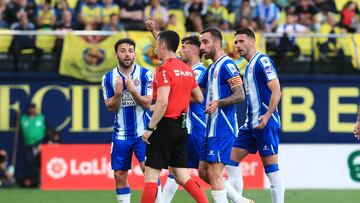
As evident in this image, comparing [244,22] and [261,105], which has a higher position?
[244,22]

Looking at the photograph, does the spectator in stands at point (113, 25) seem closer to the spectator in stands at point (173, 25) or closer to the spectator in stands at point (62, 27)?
the spectator in stands at point (62, 27)

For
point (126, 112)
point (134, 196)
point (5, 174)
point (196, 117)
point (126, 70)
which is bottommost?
point (5, 174)

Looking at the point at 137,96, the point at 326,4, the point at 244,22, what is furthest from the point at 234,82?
the point at 326,4

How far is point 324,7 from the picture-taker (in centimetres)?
2138

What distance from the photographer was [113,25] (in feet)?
65.4

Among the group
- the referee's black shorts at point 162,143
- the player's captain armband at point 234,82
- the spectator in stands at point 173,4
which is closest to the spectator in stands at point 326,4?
the spectator in stands at point 173,4

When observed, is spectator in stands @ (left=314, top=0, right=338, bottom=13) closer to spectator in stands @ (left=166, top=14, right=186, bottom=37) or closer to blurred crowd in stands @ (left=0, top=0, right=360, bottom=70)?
blurred crowd in stands @ (left=0, top=0, right=360, bottom=70)

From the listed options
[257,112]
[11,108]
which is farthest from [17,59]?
[257,112]

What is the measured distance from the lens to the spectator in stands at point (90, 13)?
798 inches

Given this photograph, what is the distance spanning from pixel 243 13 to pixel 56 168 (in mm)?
5298

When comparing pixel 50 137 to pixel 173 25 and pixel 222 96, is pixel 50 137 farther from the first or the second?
pixel 222 96

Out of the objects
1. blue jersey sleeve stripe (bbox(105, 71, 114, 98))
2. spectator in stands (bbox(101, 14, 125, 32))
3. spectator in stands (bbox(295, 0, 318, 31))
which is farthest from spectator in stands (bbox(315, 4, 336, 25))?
blue jersey sleeve stripe (bbox(105, 71, 114, 98))

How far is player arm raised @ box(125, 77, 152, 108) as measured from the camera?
11727 mm

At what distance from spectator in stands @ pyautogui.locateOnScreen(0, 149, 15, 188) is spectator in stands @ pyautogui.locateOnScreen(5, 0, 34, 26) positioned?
2750mm
